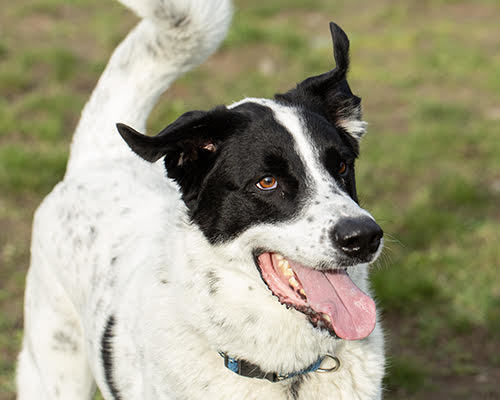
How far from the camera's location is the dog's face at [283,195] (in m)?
2.55

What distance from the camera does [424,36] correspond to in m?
9.98

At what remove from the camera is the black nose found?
2.48 m

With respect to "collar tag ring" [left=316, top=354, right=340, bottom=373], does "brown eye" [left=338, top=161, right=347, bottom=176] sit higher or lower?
higher

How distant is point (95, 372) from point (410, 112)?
5503 mm

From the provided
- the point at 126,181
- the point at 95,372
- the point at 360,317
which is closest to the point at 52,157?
the point at 126,181

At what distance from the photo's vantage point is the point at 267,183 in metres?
2.72

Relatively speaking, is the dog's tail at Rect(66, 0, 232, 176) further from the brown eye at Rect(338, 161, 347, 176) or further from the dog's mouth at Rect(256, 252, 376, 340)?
the dog's mouth at Rect(256, 252, 376, 340)

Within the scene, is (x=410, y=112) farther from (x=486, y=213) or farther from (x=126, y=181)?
(x=126, y=181)

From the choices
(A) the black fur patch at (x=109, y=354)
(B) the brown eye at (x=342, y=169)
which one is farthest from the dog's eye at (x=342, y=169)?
(A) the black fur patch at (x=109, y=354)

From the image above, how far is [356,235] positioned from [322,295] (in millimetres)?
327

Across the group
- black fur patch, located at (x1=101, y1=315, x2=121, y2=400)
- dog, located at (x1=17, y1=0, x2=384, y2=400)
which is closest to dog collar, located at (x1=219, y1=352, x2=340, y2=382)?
dog, located at (x1=17, y1=0, x2=384, y2=400)

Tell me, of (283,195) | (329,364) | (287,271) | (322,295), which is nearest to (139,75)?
(283,195)

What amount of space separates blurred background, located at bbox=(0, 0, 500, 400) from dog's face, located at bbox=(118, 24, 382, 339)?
174cm

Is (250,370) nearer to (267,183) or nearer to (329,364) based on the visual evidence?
(329,364)
